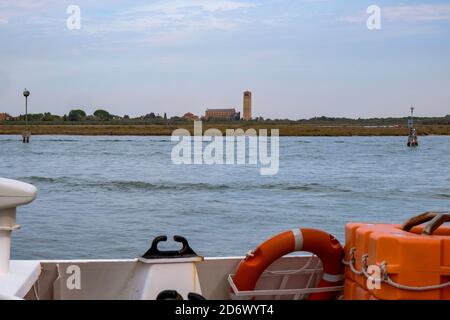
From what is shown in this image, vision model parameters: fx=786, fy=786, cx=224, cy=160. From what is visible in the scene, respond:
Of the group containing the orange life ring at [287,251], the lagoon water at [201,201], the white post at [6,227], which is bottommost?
the lagoon water at [201,201]

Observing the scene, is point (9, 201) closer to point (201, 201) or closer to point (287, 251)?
point (287, 251)

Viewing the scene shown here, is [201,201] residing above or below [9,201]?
below

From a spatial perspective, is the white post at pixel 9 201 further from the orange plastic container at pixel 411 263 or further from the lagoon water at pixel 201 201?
the lagoon water at pixel 201 201

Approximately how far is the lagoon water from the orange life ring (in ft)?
46.9

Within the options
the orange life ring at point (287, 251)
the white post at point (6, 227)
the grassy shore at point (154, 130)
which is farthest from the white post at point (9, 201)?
the grassy shore at point (154, 130)

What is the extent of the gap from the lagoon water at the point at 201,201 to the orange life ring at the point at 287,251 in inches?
563

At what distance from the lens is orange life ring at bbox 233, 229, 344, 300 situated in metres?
4.53

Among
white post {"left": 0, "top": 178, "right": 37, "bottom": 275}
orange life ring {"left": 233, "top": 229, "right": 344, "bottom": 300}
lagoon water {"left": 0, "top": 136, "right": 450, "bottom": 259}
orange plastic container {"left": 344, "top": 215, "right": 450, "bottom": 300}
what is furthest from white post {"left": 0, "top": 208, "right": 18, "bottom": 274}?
lagoon water {"left": 0, "top": 136, "right": 450, "bottom": 259}

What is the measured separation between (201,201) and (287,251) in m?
27.1

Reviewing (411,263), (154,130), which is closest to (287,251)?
(411,263)

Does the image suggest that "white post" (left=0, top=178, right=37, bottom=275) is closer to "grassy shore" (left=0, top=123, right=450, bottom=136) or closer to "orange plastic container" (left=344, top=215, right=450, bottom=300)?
"orange plastic container" (left=344, top=215, right=450, bottom=300)

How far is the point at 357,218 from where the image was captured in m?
26.7

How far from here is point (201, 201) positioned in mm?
31609

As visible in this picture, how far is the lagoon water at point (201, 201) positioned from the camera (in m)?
21.7
